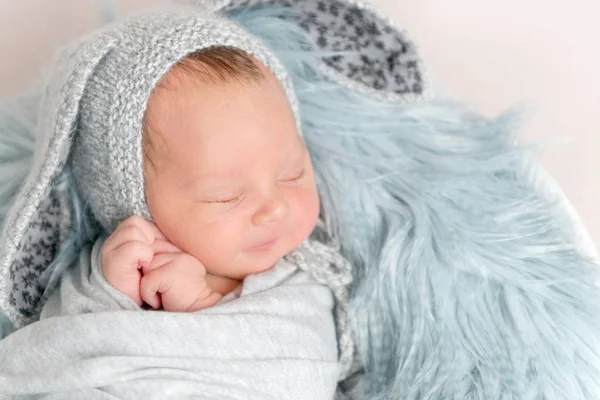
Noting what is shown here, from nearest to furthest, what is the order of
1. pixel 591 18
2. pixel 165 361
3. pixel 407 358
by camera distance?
pixel 165 361, pixel 407 358, pixel 591 18

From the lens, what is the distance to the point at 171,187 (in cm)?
108

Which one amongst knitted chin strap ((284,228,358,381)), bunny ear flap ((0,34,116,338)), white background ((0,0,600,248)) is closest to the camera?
bunny ear flap ((0,34,116,338))

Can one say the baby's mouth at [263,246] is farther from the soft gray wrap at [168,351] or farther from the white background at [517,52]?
the white background at [517,52]

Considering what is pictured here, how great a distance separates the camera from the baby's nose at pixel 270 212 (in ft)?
3.51

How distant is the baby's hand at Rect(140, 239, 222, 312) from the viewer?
108 cm

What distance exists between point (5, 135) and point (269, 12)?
0.48 m

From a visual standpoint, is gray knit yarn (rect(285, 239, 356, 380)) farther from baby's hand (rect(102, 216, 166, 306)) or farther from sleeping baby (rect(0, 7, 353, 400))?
baby's hand (rect(102, 216, 166, 306))

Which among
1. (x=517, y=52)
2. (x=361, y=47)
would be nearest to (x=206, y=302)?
(x=361, y=47)

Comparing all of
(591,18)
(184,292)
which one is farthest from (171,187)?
(591,18)

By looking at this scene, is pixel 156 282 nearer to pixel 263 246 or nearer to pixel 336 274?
pixel 263 246

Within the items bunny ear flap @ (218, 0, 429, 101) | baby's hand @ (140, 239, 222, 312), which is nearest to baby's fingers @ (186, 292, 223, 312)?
baby's hand @ (140, 239, 222, 312)

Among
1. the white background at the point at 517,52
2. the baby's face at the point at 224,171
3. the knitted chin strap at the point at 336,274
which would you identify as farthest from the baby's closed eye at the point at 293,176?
the white background at the point at 517,52

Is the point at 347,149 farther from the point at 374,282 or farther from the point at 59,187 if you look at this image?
the point at 59,187

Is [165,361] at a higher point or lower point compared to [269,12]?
lower
